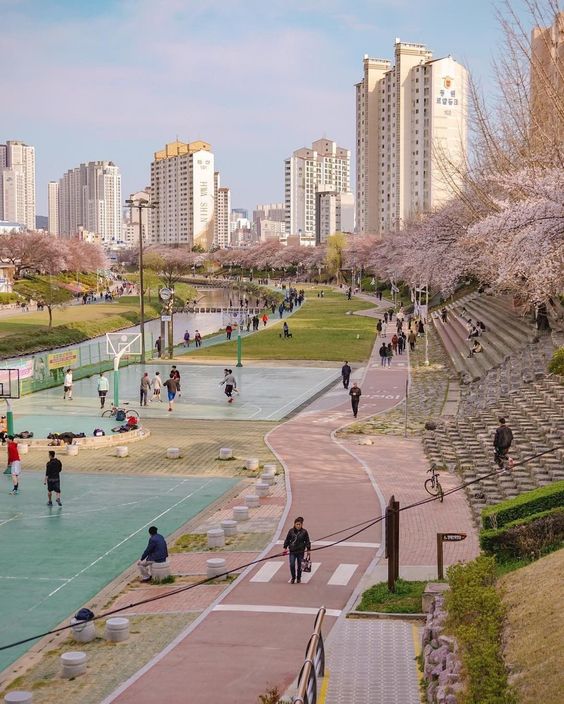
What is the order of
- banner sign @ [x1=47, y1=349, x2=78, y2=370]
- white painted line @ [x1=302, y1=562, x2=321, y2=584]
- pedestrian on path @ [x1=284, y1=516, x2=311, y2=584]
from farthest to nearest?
banner sign @ [x1=47, y1=349, x2=78, y2=370] < white painted line @ [x1=302, y1=562, x2=321, y2=584] < pedestrian on path @ [x1=284, y1=516, x2=311, y2=584]

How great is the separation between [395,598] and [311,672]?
5957 mm

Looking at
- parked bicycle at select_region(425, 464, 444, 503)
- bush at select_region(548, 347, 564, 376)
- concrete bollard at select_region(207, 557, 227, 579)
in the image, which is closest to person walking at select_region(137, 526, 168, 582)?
concrete bollard at select_region(207, 557, 227, 579)

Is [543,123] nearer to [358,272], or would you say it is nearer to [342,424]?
[342,424]

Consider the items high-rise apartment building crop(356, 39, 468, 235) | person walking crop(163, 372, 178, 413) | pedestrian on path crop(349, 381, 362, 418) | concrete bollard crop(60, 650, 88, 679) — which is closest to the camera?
concrete bollard crop(60, 650, 88, 679)

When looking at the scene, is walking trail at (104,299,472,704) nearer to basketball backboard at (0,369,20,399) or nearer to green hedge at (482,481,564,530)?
green hedge at (482,481,564,530)

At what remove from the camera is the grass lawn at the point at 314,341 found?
54.0 meters

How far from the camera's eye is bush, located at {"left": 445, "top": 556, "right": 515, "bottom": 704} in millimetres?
9031

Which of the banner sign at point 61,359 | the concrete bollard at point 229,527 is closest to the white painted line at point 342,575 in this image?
the concrete bollard at point 229,527

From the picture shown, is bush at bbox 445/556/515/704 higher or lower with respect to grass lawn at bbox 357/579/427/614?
higher

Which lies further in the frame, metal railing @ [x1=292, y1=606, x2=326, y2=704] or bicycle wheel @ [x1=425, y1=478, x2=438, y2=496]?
bicycle wheel @ [x1=425, y1=478, x2=438, y2=496]

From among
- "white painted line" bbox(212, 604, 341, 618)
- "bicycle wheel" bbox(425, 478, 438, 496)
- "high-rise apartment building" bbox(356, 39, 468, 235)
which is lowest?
"white painted line" bbox(212, 604, 341, 618)

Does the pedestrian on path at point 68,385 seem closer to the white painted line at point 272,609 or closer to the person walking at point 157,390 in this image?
the person walking at point 157,390

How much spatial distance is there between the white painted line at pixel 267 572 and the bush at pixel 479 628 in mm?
Answer: 4250

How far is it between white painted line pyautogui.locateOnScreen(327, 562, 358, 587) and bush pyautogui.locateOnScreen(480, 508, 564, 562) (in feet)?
8.59
